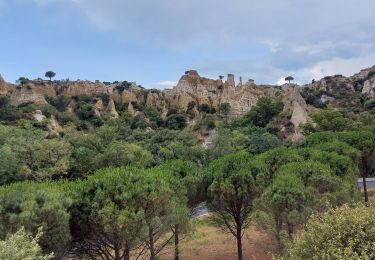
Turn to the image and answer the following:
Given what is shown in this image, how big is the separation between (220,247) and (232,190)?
318 inches

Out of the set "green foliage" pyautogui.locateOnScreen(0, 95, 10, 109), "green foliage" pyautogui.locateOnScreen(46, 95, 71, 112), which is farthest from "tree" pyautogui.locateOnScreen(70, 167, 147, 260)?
"green foliage" pyautogui.locateOnScreen(46, 95, 71, 112)

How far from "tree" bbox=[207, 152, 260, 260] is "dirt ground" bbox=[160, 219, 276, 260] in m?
2.47

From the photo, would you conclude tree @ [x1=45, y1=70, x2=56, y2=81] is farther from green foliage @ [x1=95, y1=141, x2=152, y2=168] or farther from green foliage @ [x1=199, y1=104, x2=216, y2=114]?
green foliage @ [x1=95, y1=141, x2=152, y2=168]

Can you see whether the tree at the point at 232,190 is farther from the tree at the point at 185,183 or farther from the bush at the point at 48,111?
the bush at the point at 48,111

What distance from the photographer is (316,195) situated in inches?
850

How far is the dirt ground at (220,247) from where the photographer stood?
1070 inches

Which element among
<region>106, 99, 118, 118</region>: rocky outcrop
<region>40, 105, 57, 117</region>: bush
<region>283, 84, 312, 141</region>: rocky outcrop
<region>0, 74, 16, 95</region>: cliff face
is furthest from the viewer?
<region>0, 74, 16, 95</region>: cliff face

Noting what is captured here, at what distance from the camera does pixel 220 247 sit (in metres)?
29.3

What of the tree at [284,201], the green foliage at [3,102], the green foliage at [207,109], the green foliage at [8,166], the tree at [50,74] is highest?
the tree at [50,74]

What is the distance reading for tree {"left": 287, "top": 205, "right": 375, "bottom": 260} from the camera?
1209 cm

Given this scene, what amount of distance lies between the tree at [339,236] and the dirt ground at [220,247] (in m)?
13.2

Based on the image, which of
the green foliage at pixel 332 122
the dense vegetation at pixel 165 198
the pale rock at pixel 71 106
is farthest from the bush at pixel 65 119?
the green foliage at pixel 332 122

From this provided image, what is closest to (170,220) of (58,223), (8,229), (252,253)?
(58,223)

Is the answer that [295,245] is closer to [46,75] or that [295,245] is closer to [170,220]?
[170,220]
